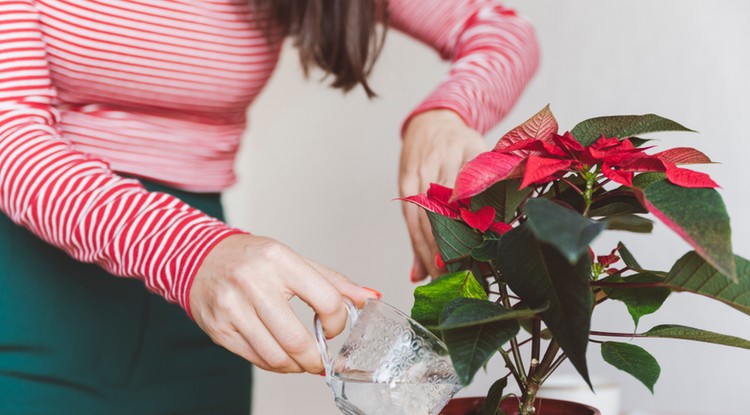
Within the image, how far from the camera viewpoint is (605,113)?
1515 millimetres

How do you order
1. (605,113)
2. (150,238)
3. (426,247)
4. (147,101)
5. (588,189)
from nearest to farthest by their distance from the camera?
(588,189), (150,238), (426,247), (147,101), (605,113)

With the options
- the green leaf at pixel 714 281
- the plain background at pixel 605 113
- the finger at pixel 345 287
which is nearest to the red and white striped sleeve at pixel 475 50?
the finger at pixel 345 287

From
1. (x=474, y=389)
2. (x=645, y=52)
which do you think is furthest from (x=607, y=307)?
(x=645, y=52)

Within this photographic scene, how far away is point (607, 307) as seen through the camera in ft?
4.81

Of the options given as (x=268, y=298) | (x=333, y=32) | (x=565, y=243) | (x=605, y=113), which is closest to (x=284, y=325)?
(x=268, y=298)

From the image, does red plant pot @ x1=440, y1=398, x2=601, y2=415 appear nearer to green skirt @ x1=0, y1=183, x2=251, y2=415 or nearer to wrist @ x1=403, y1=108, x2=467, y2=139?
wrist @ x1=403, y1=108, x2=467, y2=139

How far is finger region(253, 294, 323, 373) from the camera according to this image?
1.63 ft

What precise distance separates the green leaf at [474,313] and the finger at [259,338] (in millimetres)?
158

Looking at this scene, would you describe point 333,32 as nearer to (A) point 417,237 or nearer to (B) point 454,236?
(A) point 417,237

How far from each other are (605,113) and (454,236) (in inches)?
45.0

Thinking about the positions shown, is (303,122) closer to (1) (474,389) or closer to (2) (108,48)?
(1) (474,389)

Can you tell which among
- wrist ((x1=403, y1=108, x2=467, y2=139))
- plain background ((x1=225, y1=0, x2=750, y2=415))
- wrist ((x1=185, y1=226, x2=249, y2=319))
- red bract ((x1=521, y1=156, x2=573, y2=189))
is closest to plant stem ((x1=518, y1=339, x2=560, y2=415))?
red bract ((x1=521, y1=156, x2=573, y2=189))

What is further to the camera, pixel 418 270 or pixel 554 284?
pixel 418 270

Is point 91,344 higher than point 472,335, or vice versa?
point 472,335
